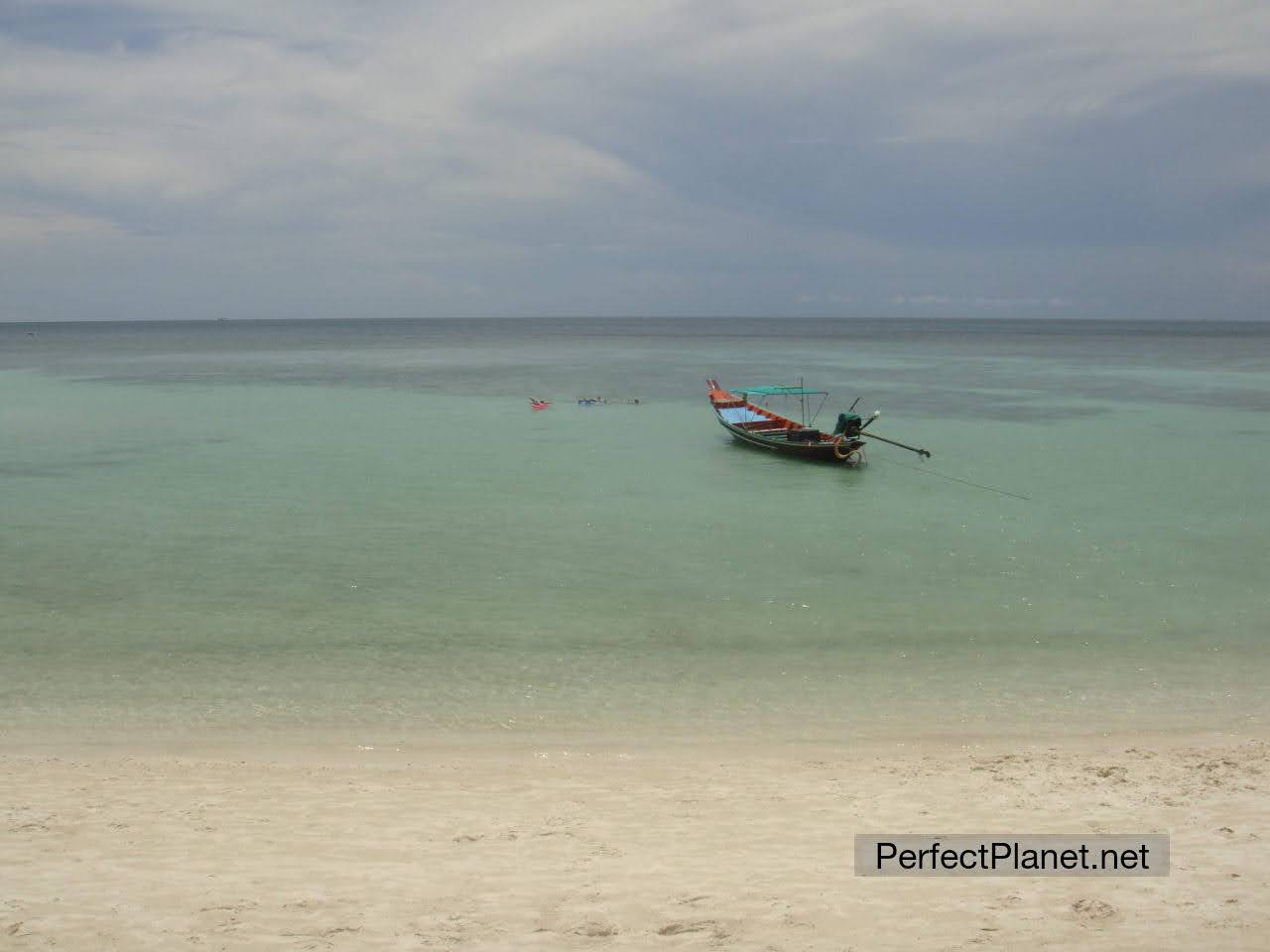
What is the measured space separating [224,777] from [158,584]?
29.1 ft

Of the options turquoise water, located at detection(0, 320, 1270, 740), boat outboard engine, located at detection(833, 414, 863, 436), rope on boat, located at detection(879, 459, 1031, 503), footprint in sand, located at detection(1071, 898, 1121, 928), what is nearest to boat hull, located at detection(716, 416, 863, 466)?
boat outboard engine, located at detection(833, 414, 863, 436)

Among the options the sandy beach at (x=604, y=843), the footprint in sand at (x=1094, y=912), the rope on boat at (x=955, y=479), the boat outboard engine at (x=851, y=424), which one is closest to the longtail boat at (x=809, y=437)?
the boat outboard engine at (x=851, y=424)

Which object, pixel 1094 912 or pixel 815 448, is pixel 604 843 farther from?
pixel 815 448

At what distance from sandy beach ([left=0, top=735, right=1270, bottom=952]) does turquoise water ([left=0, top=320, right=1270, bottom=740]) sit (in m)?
A: 1.21

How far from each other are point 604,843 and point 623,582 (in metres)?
9.77

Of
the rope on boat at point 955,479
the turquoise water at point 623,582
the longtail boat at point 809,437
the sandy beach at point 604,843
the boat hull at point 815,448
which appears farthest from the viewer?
the longtail boat at point 809,437

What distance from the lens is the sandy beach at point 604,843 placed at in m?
6.49

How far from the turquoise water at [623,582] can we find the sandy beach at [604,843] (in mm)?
1206

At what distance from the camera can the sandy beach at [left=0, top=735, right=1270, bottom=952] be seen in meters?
6.49

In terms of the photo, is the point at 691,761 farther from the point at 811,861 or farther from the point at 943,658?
the point at 943,658

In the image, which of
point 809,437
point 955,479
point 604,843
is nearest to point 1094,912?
point 604,843

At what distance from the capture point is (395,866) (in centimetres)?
751

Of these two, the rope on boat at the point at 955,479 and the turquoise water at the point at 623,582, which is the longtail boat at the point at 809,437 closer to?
the rope on boat at the point at 955,479

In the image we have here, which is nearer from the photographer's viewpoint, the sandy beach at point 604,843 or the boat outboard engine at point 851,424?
the sandy beach at point 604,843
